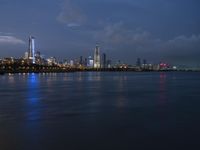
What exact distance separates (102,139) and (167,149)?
297cm

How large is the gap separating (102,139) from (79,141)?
1067 millimetres

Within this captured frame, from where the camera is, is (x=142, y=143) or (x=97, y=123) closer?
(x=142, y=143)

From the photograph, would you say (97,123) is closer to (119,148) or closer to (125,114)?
(125,114)

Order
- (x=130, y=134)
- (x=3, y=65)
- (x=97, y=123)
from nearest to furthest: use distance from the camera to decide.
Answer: (x=130, y=134) → (x=97, y=123) → (x=3, y=65)

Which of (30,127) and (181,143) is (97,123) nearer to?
(30,127)

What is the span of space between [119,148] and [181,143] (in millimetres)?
2831

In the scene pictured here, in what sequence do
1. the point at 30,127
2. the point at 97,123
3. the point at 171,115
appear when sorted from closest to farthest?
1. the point at 30,127
2. the point at 97,123
3. the point at 171,115

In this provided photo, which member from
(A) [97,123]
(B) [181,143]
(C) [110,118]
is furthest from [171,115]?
(B) [181,143]

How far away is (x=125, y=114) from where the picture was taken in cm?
2181

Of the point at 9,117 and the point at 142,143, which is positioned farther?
the point at 9,117

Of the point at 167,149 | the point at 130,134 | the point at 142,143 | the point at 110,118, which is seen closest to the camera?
the point at 167,149

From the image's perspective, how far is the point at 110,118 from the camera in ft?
65.4

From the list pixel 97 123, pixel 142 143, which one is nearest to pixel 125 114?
pixel 97 123

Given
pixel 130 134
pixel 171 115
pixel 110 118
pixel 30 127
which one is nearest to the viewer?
pixel 130 134
